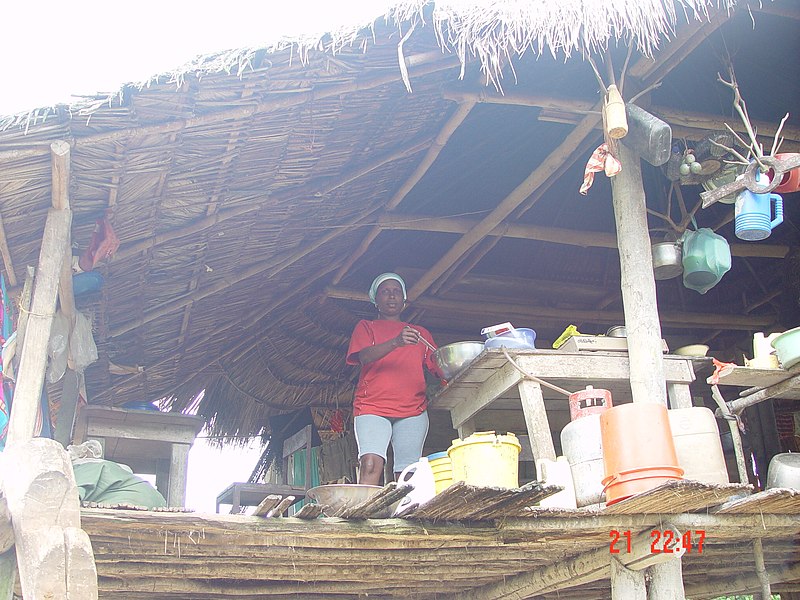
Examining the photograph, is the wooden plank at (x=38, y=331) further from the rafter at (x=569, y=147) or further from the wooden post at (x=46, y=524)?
the rafter at (x=569, y=147)

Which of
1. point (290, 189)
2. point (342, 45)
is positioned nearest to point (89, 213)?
point (290, 189)

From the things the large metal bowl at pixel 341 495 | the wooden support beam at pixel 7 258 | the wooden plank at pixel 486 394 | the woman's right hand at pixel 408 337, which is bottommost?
the large metal bowl at pixel 341 495

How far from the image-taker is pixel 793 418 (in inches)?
242

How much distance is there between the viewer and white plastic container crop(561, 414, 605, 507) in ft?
11.3

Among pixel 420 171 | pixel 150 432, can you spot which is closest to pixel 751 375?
pixel 420 171

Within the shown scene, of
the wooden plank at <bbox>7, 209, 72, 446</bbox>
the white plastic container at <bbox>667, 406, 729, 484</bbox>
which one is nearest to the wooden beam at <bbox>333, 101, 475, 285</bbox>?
the white plastic container at <bbox>667, 406, 729, 484</bbox>

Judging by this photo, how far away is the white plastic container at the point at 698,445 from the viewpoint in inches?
135

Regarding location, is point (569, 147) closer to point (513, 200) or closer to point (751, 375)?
point (513, 200)

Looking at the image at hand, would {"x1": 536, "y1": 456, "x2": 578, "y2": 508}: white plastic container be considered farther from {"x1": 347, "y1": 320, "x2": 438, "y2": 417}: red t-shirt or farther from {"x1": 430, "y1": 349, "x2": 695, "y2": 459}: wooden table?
{"x1": 347, "y1": 320, "x2": 438, "y2": 417}: red t-shirt

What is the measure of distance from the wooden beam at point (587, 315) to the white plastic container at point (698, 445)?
275 centimetres

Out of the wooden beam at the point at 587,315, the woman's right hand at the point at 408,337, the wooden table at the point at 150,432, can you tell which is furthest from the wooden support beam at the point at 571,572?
the wooden beam at the point at 587,315

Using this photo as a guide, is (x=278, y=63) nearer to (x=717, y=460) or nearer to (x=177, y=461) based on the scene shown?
(x=717, y=460)

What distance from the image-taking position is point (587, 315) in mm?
6438

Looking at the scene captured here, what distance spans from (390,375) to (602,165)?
5.47 ft
